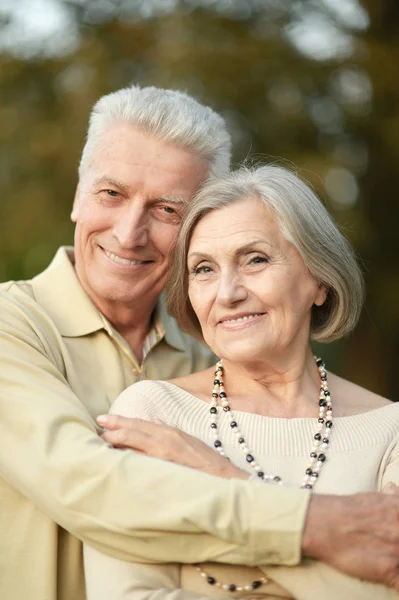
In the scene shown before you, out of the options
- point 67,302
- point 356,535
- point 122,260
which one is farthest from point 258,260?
point 356,535

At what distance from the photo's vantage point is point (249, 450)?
2.93 meters

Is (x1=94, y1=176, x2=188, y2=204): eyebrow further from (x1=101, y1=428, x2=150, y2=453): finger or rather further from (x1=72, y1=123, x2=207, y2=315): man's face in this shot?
(x1=101, y1=428, x2=150, y2=453): finger

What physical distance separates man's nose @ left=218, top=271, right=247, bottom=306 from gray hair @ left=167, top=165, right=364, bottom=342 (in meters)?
0.22

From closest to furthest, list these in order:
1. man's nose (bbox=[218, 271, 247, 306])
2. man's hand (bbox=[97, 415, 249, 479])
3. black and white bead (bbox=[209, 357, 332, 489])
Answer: man's hand (bbox=[97, 415, 249, 479]) → black and white bead (bbox=[209, 357, 332, 489]) → man's nose (bbox=[218, 271, 247, 306])

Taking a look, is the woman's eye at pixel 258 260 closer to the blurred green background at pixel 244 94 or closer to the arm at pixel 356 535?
the arm at pixel 356 535

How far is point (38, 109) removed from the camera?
8.95 meters

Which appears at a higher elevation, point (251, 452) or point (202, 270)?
point (202, 270)

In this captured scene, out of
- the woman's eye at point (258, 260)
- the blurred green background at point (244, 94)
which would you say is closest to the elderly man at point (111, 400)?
the woman's eye at point (258, 260)

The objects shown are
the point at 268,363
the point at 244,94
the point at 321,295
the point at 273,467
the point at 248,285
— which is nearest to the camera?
the point at 273,467

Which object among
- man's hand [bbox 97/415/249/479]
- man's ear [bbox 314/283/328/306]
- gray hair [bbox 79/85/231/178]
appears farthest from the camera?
gray hair [bbox 79/85/231/178]

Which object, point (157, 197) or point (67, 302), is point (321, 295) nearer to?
point (157, 197)

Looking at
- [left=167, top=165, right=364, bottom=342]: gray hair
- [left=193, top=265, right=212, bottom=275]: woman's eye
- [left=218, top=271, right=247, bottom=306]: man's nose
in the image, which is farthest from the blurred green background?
[left=218, top=271, right=247, bottom=306]: man's nose

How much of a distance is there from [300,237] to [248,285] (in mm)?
241

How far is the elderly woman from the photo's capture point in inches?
114
